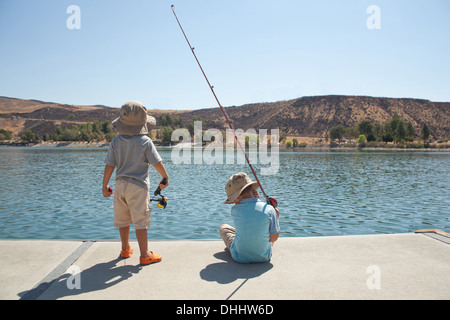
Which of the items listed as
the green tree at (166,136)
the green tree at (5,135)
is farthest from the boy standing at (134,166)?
the green tree at (5,135)

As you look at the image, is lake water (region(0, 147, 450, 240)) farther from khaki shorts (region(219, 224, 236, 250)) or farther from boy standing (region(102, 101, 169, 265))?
boy standing (region(102, 101, 169, 265))

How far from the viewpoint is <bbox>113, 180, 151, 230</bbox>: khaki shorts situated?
4.66 meters

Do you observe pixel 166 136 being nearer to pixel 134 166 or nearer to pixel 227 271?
pixel 134 166

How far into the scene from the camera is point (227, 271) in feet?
14.4

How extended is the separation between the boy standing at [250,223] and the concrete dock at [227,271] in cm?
17

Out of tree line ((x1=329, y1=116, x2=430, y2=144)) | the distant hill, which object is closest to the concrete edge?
tree line ((x1=329, y1=116, x2=430, y2=144))

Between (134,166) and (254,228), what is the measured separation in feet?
5.72

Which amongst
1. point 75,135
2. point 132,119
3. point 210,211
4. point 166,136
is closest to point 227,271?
point 132,119

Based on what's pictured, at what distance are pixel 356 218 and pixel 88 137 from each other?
15585cm

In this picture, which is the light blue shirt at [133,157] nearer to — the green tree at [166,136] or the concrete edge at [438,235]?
the concrete edge at [438,235]

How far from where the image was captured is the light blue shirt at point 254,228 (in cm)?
447

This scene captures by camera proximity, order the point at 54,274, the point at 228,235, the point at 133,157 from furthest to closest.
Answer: the point at 228,235 → the point at 133,157 → the point at 54,274
